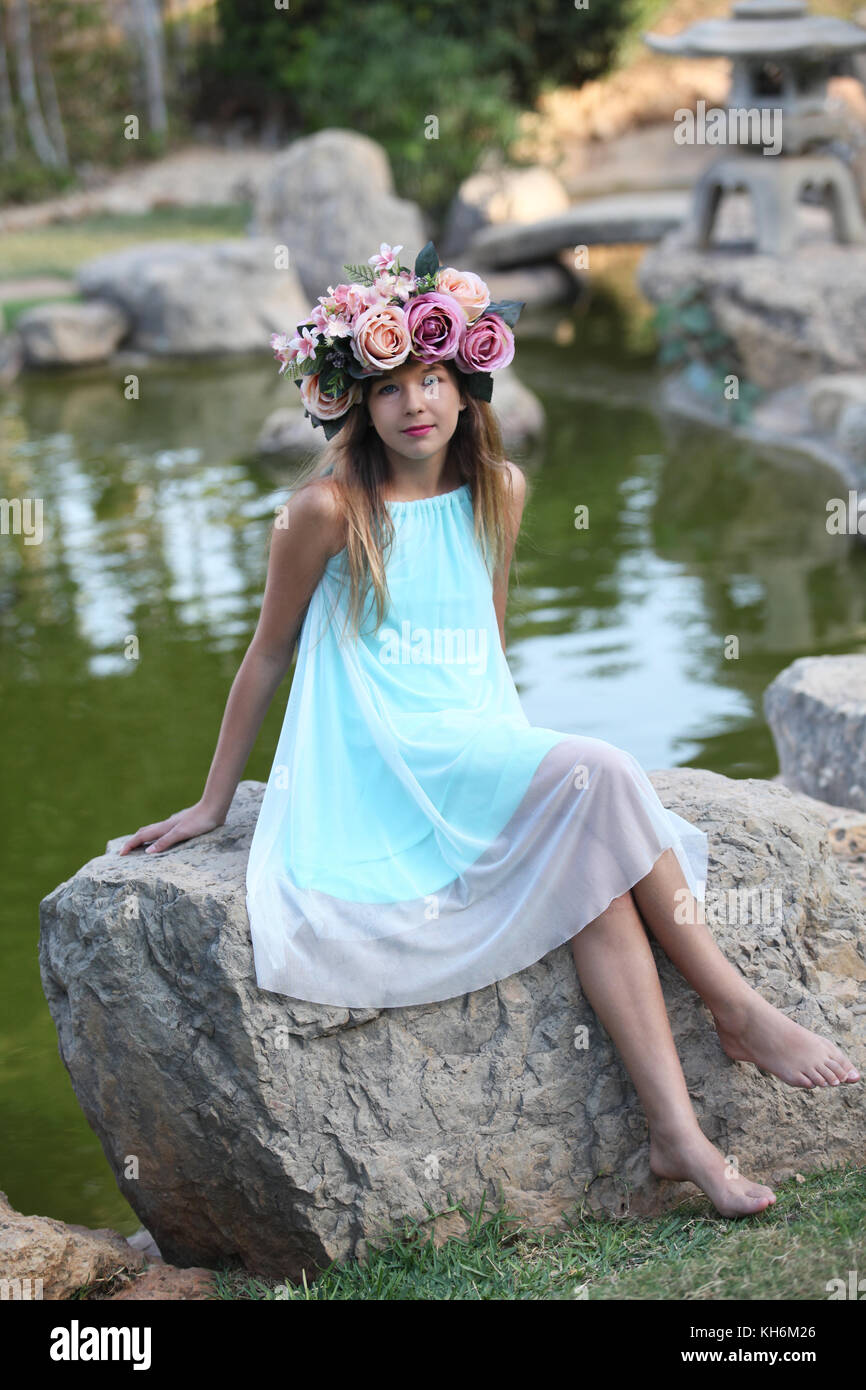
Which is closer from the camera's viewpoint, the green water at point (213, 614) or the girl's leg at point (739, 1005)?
the girl's leg at point (739, 1005)

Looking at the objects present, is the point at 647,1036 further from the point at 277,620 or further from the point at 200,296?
the point at 200,296

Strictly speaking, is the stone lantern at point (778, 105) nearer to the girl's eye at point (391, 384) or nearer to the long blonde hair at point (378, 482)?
the long blonde hair at point (378, 482)

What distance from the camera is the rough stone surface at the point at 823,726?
422cm

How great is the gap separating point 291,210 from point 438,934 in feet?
35.8

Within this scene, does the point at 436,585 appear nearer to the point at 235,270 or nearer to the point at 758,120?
the point at 758,120

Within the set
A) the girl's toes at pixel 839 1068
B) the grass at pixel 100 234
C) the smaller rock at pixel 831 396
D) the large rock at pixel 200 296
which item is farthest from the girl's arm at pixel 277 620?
the grass at pixel 100 234

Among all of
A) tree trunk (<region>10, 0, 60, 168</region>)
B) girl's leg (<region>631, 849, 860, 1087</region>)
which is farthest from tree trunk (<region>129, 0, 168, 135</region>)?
girl's leg (<region>631, 849, 860, 1087</region>)

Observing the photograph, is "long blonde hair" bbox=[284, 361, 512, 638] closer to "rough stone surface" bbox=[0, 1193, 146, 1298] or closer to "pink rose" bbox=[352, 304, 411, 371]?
"pink rose" bbox=[352, 304, 411, 371]

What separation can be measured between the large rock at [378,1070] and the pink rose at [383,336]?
98 cm

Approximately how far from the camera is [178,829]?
9.71 feet

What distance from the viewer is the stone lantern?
30.1 feet

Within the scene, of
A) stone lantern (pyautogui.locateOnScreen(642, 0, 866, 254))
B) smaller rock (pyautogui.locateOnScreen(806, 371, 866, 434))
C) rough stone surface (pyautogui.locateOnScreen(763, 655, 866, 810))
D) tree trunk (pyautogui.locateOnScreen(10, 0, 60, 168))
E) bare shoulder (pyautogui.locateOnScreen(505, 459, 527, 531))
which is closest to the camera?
bare shoulder (pyautogui.locateOnScreen(505, 459, 527, 531))

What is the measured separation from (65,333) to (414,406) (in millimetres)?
8657

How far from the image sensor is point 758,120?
943 cm
